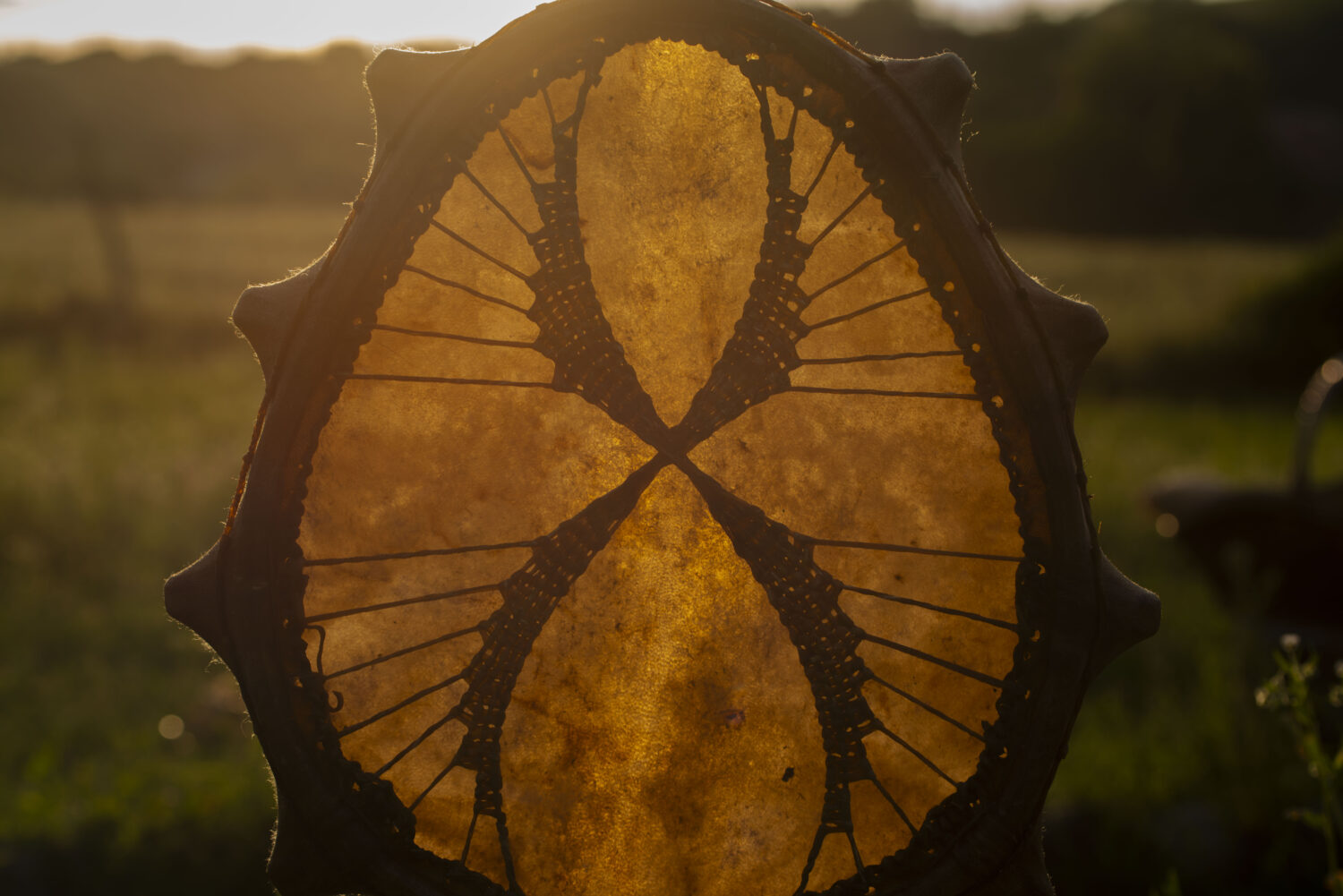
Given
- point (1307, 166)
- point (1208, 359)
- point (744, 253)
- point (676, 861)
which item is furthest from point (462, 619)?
point (1307, 166)

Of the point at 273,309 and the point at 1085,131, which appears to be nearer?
the point at 273,309

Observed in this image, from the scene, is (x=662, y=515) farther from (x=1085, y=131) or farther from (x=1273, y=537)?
(x=1085, y=131)

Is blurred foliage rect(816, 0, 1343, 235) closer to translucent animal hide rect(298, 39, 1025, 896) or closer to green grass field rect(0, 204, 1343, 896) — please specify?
green grass field rect(0, 204, 1343, 896)

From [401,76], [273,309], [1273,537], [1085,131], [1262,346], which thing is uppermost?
[1085,131]

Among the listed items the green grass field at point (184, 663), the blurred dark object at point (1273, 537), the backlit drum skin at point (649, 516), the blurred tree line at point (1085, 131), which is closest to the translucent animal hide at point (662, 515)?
the backlit drum skin at point (649, 516)

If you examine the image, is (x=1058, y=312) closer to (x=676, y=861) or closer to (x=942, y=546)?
(x=942, y=546)

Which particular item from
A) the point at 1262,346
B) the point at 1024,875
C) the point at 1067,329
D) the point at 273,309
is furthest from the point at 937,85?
the point at 1262,346
